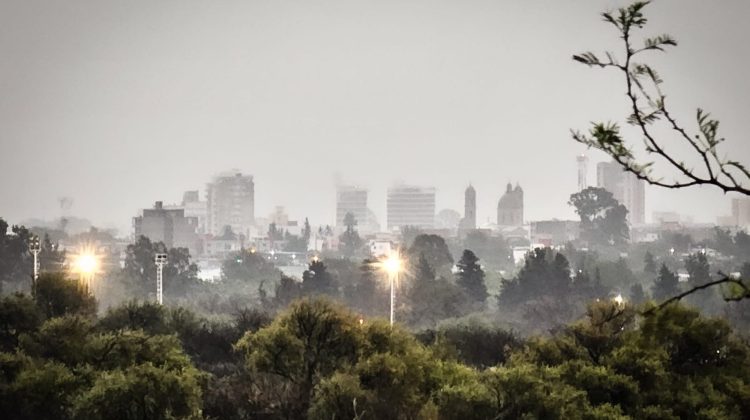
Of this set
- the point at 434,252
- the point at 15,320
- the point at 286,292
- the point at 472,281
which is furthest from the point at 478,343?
the point at 434,252

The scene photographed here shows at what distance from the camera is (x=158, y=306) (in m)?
42.3

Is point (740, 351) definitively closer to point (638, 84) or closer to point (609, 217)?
point (638, 84)

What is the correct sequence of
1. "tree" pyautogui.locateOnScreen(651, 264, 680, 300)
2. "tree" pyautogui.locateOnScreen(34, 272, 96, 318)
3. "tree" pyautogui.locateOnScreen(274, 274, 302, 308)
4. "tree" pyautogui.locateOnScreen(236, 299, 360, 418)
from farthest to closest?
"tree" pyautogui.locateOnScreen(651, 264, 680, 300)
"tree" pyautogui.locateOnScreen(274, 274, 302, 308)
"tree" pyautogui.locateOnScreen(34, 272, 96, 318)
"tree" pyautogui.locateOnScreen(236, 299, 360, 418)

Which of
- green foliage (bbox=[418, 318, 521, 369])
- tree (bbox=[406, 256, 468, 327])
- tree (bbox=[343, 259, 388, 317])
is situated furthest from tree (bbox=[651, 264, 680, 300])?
green foliage (bbox=[418, 318, 521, 369])

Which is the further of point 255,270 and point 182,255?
point 255,270

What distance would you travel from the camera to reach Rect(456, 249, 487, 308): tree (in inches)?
3541

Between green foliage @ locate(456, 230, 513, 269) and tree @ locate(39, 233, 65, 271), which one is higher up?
tree @ locate(39, 233, 65, 271)

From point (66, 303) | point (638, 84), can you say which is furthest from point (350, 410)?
point (638, 84)

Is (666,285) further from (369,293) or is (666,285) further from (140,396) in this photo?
(140,396)

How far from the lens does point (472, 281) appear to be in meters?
91.2

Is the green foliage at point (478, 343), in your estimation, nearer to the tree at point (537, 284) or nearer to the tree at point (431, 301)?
the tree at point (431, 301)

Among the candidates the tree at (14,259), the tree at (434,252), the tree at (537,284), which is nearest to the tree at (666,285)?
the tree at (537,284)

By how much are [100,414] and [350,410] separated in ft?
20.3

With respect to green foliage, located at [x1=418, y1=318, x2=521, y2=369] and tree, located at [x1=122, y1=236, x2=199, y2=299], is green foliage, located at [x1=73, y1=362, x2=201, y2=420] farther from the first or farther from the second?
tree, located at [x1=122, y1=236, x2=199, y2=299]
